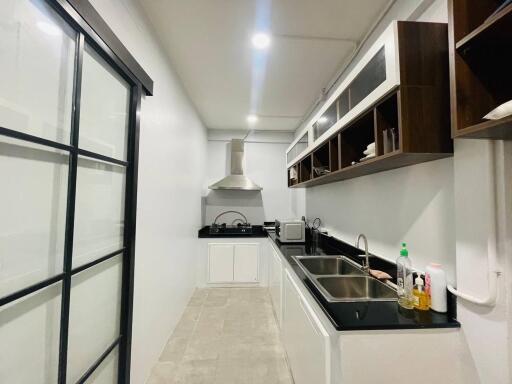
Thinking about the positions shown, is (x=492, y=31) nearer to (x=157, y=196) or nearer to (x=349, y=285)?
(x=349, y=285)

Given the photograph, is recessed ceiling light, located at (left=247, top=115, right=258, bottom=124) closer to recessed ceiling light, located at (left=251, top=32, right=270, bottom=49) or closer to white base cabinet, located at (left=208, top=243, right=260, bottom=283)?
recessed ceiling light, located at (left=251, top=32, right=270, bottom=49)

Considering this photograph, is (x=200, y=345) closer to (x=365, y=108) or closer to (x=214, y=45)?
(x=365, y=108)

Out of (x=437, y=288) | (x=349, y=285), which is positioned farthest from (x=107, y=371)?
(x=437, y=288)

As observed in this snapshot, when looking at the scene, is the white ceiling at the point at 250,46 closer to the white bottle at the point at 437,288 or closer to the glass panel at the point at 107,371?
the white bottle at the point at 437,288

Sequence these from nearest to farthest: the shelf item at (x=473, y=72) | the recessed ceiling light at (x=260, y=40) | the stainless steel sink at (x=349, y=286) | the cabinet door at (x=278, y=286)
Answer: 1. the shelf item at (x=473, y=72)
2. the stainless steel sink at (x=349, y=286)
3. the recessed ceiling light at (x=260, y=40)
4. the cabinet door at (x=278, y=286)

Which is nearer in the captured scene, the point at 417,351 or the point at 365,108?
the point at 417,351

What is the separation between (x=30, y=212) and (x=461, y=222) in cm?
175

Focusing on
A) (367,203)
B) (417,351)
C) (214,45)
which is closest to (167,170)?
(214,45)

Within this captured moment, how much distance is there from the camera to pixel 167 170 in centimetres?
229

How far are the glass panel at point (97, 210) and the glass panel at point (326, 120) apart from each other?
1.65m

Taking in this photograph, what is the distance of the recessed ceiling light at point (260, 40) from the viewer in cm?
188

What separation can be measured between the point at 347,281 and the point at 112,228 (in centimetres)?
160

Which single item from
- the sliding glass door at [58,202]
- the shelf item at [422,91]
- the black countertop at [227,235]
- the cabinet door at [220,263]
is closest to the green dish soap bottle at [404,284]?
the shelf item at [422,91]

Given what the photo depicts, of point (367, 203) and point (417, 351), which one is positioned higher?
point (367, 203)
